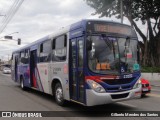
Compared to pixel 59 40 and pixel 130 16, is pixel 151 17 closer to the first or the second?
pixel 130 16

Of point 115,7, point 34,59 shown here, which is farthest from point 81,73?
point 115,7

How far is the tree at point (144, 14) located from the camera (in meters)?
31.2

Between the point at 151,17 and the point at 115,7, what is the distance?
14.0 feet

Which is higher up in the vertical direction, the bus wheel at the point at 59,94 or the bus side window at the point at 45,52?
the bus side window at the point at 45,52

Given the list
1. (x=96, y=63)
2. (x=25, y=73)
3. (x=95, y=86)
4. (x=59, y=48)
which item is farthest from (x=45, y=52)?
(x=95, y=86)

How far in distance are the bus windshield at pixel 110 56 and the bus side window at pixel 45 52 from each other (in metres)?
3.56

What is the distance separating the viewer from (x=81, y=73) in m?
8.71

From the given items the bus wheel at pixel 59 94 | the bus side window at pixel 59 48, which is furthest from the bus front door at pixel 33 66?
the bus wheel at pixel 59 94

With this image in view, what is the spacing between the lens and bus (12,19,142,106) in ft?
27.8

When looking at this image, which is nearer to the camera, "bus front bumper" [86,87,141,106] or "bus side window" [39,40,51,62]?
"bus front bumper" [86,87,141,106]

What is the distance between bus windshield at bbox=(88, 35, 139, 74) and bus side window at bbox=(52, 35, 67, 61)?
1.64 m

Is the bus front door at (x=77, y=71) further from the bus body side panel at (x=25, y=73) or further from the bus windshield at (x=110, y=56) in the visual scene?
the bus body side panel at (x=25, y=73)

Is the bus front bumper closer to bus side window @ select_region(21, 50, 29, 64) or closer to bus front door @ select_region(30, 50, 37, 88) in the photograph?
bus front door @ select_region(30, 50, 37, 88)


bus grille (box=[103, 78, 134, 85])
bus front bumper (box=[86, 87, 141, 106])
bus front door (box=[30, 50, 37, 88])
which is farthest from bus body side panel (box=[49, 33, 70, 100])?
bus front door (box=[30, 50, 37, 88])
